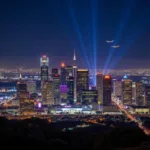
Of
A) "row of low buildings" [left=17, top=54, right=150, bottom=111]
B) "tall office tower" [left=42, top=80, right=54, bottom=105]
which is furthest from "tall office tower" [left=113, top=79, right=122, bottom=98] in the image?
"tall office tower" [left=42, top=80, right=54, bottom=105]

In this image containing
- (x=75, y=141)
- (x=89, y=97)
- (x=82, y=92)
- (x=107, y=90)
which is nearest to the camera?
(x=75, y=141)

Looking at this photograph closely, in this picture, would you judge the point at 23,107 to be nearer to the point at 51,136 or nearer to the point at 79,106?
the point at 79,106

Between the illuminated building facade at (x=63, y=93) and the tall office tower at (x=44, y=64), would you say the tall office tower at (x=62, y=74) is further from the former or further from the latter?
the tall office tower at (x=44, y=64)

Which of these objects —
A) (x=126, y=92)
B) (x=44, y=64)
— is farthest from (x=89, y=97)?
(x=44, y=64)

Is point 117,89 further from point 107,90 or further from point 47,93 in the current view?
point 47,93

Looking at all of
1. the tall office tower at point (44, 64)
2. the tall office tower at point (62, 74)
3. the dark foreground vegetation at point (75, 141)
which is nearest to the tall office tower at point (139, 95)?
the tall office tower at point (62, 74)

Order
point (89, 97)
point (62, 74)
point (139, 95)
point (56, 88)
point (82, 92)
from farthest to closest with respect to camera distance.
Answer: point (62, 74)
point (56, 88)
point (139, 95)
point (82, 92)
point (89, 97)
